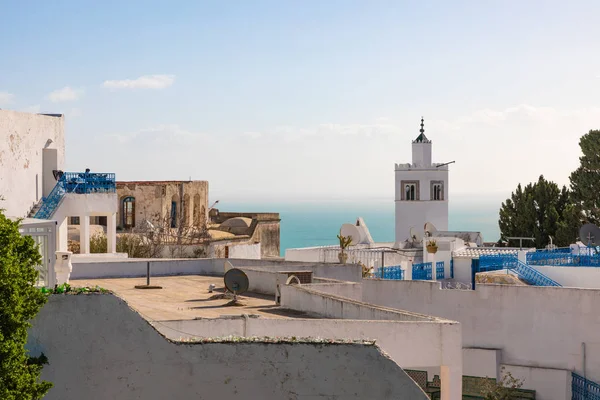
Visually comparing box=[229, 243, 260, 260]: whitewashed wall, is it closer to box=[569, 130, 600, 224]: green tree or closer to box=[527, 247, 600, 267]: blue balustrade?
box=[527, 247, 600, 267]: blue balustrade

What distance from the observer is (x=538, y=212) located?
48.3 meters

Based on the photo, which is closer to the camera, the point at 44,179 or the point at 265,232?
the point at 44,179

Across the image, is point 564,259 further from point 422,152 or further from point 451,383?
point 422,152

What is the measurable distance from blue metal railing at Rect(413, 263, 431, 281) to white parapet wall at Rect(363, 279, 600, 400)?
12.5 feet

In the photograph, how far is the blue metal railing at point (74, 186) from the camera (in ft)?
79.8

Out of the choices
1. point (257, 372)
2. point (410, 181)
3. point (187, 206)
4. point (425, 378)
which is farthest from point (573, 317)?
point (410, 181)

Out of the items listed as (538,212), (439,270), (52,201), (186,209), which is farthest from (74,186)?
(538,212)

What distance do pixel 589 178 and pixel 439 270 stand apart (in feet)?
71.1

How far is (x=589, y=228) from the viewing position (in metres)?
30.9

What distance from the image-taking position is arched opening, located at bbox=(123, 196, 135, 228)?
145ft

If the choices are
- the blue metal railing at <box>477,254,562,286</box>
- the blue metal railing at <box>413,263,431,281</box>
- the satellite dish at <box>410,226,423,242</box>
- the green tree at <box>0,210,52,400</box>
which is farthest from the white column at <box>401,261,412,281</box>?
the green tree at <box>0,210,52,400</box>

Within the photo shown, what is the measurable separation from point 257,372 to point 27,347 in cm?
290

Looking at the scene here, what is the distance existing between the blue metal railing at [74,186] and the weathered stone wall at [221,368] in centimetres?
1263

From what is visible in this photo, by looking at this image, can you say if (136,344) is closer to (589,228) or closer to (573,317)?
(573,317)
